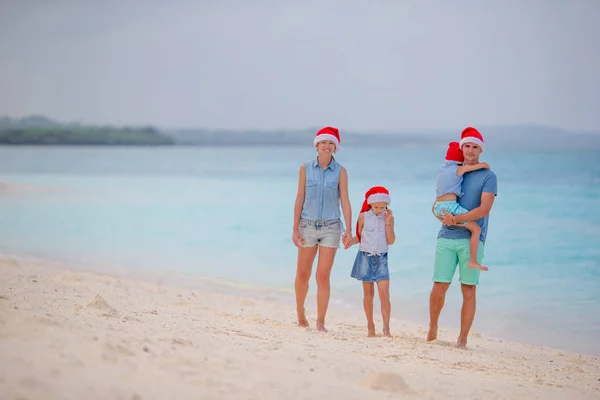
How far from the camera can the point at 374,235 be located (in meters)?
5.47

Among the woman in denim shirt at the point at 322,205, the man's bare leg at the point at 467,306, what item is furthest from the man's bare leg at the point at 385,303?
the man's bare leg at the point at 467,306

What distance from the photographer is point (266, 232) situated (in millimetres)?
13398

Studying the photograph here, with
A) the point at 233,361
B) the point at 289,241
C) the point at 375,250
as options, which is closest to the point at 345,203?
the point at 375,250

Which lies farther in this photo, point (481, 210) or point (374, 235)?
point (374, 235)

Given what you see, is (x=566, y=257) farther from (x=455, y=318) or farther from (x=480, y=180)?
(x=480, y=180)

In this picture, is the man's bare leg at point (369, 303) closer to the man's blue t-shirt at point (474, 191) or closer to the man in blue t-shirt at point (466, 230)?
the man in blue t-shirt at point (466, 230)

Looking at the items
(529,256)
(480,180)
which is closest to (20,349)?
(480,180)

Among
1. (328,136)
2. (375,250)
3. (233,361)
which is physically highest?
(328,136)

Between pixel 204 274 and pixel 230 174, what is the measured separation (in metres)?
25.1

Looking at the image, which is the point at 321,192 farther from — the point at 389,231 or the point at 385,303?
the point at 385,303

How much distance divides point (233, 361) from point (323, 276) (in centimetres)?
198

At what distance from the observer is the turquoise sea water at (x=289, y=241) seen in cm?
775

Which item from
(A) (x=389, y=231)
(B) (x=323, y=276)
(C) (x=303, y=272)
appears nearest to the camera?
(A) (x=389, y=231)

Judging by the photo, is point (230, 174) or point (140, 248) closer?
point (140, 248)
